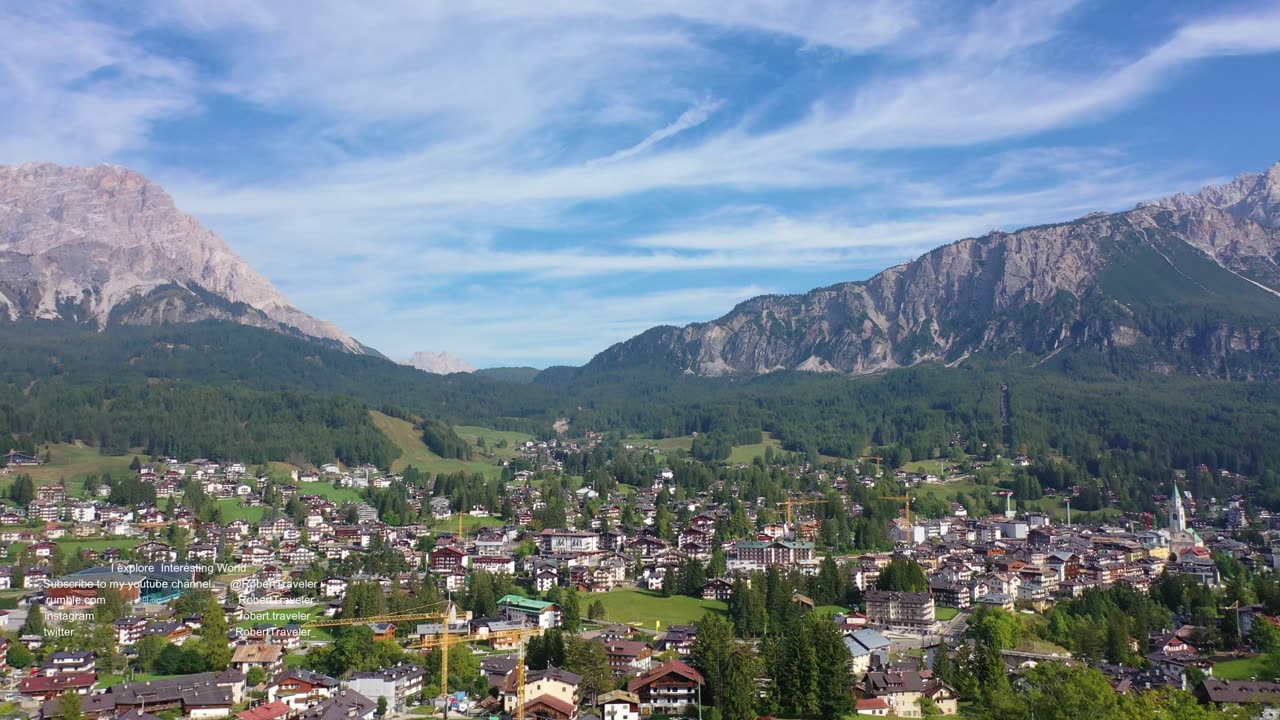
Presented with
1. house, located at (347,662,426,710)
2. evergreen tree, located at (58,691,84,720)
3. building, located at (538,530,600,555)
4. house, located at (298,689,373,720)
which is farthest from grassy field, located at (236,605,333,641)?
building, located at (538,530,600,555)

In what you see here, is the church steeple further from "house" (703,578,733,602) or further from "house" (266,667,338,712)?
"house" (266,667,338,712)

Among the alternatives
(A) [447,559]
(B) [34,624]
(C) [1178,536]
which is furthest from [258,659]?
(C) [1178,536]

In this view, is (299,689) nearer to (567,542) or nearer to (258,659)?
(258,659)

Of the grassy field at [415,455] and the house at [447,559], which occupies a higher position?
the grassy field at [415,455]

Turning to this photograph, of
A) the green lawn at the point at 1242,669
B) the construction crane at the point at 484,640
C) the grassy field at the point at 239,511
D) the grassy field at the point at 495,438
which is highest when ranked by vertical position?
the grassy field at the point at 495,438

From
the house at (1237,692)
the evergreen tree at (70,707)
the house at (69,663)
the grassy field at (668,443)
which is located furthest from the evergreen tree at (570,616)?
the grassy field at (668,443)

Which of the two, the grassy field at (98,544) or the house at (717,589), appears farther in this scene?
the grassy field at (98,544)

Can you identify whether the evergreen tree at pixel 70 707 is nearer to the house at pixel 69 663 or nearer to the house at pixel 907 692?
the house at pixel 69 663
